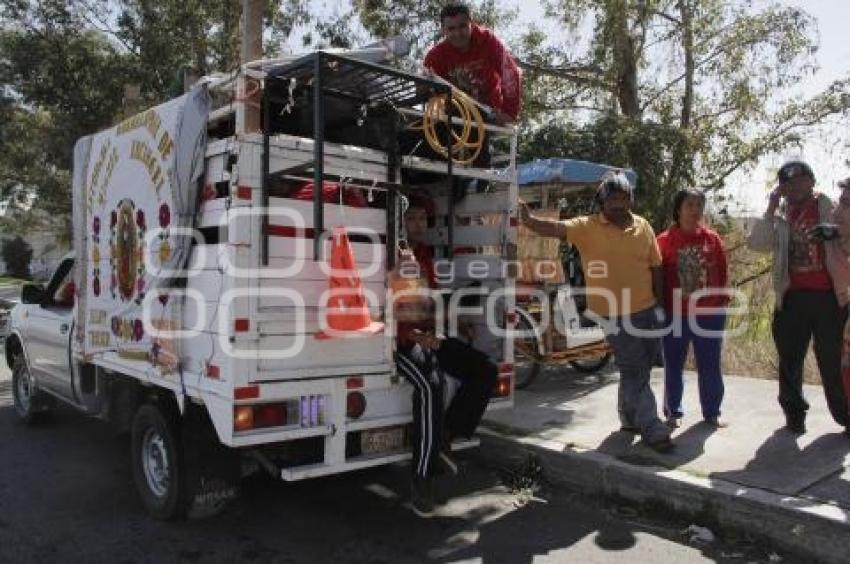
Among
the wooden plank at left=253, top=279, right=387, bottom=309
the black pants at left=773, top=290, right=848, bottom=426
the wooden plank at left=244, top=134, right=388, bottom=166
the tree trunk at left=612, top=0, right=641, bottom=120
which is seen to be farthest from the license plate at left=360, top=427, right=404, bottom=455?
the tree trunk at left=612, top=0, right=641, bottom=120

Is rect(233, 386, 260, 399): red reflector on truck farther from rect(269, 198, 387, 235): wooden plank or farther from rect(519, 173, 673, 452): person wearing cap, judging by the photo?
rect(519, 173, 673, 452): person wearing cap

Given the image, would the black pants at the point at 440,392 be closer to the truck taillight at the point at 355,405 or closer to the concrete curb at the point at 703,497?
the truck taillight at the point at 355,405

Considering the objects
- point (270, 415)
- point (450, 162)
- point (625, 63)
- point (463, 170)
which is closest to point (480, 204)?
point (463, 170)

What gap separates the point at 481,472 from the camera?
6.00 meters

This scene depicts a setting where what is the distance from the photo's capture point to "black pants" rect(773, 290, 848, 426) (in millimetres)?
5390

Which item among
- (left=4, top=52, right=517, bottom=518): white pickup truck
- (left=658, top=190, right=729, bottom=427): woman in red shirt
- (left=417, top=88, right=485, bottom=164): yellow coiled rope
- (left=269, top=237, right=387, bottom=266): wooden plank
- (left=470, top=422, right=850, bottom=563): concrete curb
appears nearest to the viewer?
(left=470, top=422, right=850, bottom=563): concrete curb

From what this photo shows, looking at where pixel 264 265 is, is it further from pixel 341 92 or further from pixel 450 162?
pixel 450 162

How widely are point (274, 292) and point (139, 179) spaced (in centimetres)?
151

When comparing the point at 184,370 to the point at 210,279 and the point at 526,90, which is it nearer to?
the point at 210,279

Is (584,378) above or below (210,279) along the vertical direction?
below

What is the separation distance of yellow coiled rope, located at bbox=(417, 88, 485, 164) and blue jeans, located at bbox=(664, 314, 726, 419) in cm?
201

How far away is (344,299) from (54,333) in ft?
11.8

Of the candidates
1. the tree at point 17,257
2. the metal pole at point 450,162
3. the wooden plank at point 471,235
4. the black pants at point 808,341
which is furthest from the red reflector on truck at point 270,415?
the tree at point 17,257

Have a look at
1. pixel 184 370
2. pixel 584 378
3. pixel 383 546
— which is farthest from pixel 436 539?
pixel 584 378
